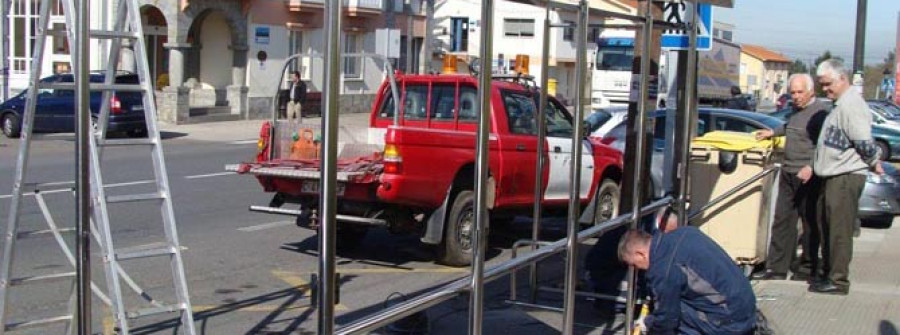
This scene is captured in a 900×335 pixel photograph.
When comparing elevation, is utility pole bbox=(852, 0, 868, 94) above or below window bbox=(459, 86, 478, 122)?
above

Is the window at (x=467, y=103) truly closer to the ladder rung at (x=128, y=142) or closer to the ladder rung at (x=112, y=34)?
the ladder rung at (x=128, y=142)

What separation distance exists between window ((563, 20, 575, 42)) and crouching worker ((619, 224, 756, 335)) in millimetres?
1666

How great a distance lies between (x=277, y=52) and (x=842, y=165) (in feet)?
28.0

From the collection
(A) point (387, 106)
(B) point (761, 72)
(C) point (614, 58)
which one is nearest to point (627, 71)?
(C) point (614, 58)

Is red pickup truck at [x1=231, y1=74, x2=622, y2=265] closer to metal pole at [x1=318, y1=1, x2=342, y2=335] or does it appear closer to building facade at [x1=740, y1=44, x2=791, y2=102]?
metal pole at [x1=318, y1=1, x2=342, y2=335]

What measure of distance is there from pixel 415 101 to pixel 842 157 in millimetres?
4147

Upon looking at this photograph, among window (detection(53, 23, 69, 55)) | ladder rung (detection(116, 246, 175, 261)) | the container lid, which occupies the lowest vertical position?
ladder rung (detection(116, 246, 175, 261))

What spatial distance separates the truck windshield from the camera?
31422mm

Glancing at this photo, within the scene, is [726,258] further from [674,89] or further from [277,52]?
[277,52]

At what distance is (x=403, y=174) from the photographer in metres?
8.98

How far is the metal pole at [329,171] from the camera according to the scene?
3244 mm

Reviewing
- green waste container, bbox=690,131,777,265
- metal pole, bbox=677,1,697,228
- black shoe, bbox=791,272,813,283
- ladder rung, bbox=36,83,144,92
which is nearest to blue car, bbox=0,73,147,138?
ladder rung, bbox=36,83,144,92

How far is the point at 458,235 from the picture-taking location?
9.77 meters

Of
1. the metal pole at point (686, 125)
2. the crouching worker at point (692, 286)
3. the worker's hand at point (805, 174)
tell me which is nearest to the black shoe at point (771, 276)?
the worker's hand at point (805, 174)
